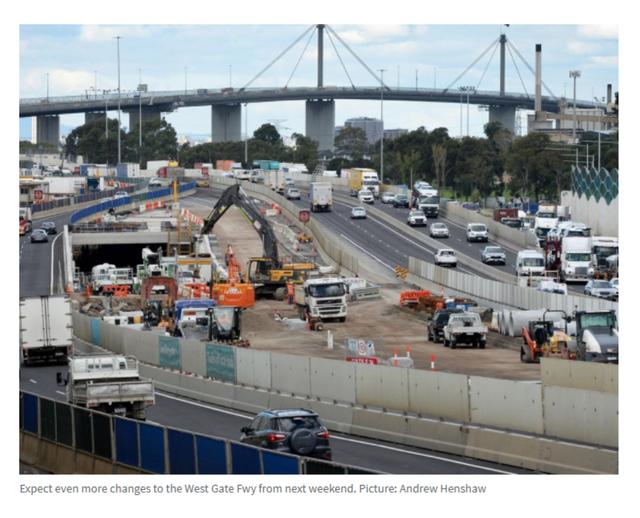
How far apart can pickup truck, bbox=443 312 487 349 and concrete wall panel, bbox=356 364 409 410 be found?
23.7 m

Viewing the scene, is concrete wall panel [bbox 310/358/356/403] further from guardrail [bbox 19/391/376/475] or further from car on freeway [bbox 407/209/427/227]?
car on freeway [bbox 407/209/427/227]

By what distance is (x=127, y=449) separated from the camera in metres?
31.2

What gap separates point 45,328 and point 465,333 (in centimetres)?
1785

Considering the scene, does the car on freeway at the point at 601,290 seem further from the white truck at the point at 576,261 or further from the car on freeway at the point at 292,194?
the car on freeway at the point at 292,194

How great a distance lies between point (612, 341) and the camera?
158 feet

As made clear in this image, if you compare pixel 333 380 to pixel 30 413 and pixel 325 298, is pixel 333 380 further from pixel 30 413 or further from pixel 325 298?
pixel 325 298

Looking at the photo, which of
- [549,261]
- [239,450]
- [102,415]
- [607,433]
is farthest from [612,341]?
[549,261]

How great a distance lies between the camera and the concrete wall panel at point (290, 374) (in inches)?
1700

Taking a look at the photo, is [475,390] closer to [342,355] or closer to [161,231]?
[342,355]

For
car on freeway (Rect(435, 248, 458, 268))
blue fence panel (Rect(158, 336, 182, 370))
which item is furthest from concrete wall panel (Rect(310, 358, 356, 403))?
car on freeway (Rect(435, 248, 458, 268))

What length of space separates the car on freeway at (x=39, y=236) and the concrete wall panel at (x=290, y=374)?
283 feet

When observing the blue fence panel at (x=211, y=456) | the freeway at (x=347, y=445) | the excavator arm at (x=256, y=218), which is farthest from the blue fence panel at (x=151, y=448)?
the excavator arm at (x=256, y=218)

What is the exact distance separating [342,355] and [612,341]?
727 inches

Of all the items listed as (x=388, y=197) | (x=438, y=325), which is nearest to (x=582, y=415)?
(x=438, y=325)
